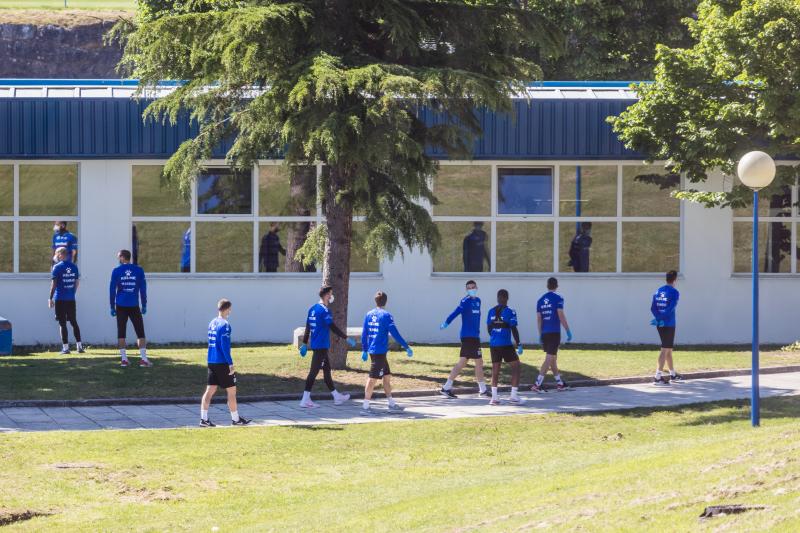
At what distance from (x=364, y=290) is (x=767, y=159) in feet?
37.6

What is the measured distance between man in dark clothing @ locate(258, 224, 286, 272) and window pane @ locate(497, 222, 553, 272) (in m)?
4.67

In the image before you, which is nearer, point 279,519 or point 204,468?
point 279,519

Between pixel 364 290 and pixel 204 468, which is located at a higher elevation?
pixel 364 290

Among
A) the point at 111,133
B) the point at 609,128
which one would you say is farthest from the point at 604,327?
the point at 111,133

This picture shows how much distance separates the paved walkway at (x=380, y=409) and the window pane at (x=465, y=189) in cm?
706

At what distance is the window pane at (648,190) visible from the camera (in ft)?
83.5

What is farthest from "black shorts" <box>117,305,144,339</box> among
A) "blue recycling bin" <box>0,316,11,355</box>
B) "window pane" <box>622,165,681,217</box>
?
"window pane" <box>622,165,681,217</box>

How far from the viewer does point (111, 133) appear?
2436cm

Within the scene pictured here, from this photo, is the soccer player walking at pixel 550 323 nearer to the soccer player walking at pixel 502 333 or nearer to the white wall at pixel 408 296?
the soccer player walking at pixel 502 333

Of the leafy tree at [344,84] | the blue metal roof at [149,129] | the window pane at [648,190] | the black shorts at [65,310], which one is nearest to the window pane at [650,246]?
the window pane at [648,190]

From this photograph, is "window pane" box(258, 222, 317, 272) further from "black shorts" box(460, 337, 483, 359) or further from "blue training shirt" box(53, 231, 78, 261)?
"black shorts" box(460, 337, 483, 359)

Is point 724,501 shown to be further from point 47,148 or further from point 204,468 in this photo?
point 47,148

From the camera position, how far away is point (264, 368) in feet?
65.6

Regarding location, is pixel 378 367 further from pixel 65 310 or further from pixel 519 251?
pixel 519 251
